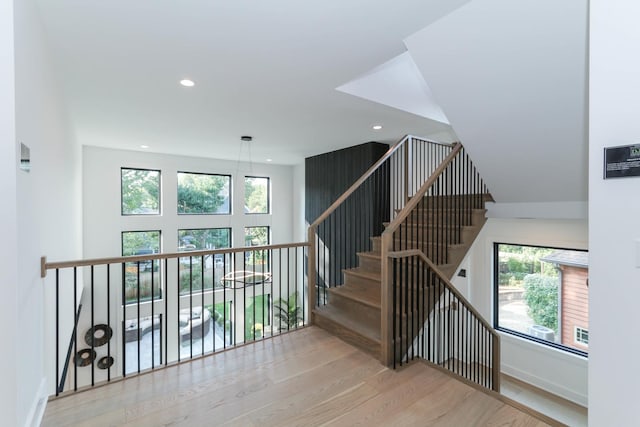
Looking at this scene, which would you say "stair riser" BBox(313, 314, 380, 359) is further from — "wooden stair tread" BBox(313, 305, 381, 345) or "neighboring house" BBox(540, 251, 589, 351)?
"neighboring house" BBox(540, 251, 589, 351)

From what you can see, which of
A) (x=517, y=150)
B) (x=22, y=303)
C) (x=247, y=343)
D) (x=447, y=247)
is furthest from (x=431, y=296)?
(x=22, y=303)

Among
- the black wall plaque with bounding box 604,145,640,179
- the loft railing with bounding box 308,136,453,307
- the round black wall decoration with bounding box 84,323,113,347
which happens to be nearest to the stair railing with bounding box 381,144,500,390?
the loft railing with bounding box 308,136,453,307

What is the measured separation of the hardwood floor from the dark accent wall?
2.80m

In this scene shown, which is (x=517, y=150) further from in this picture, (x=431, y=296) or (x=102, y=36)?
(x=102, y=36)

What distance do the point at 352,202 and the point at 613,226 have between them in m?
4.30

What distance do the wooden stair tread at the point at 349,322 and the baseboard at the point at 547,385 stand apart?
3.06m

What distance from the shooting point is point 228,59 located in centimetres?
241

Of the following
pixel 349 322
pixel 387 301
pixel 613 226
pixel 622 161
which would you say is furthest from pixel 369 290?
pixel 622 161

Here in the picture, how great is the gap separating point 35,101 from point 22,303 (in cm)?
121

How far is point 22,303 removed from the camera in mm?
1545

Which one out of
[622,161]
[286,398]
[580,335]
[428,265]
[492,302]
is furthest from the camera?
[492,302]

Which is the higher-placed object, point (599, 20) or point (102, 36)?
point (102, 36)

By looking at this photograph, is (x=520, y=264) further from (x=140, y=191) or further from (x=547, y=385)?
(x=140, y=191)

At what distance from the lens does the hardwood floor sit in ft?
6.01
